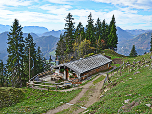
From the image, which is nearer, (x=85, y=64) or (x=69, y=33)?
(x=85, y=64)

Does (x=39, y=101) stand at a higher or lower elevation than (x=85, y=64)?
lower

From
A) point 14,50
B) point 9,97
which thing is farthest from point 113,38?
point 9,97

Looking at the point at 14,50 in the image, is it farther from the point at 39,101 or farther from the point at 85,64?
the point at 39,101

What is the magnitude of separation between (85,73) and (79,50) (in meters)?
24.9

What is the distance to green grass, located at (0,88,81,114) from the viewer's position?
1295 centimetres

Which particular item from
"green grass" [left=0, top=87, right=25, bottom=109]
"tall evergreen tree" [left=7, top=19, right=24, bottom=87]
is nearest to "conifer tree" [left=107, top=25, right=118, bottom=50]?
"tall evergreen tree" [left=7, top=19, right=24, bottom=87]

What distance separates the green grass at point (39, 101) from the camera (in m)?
12.9

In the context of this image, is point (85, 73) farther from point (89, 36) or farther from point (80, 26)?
Result: point (80, 26)

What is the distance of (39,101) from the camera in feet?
Result: 54.0

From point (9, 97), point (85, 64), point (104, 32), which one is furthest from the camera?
point (104, 32)

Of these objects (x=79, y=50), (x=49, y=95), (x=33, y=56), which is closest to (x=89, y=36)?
(x=79, y=50)

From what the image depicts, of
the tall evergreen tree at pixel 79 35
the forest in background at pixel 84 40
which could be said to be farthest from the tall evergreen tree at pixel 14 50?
the tall evergreen tree at pixel 79 35

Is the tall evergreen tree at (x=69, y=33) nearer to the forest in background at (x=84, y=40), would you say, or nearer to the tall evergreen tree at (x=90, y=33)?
the forest in background at (x=84, y=40)

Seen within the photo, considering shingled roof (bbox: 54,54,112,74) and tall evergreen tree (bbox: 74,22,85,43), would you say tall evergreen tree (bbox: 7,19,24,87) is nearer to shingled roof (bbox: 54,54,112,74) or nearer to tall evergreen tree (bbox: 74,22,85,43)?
shingled roof (bbox: 54,54,112,74)
